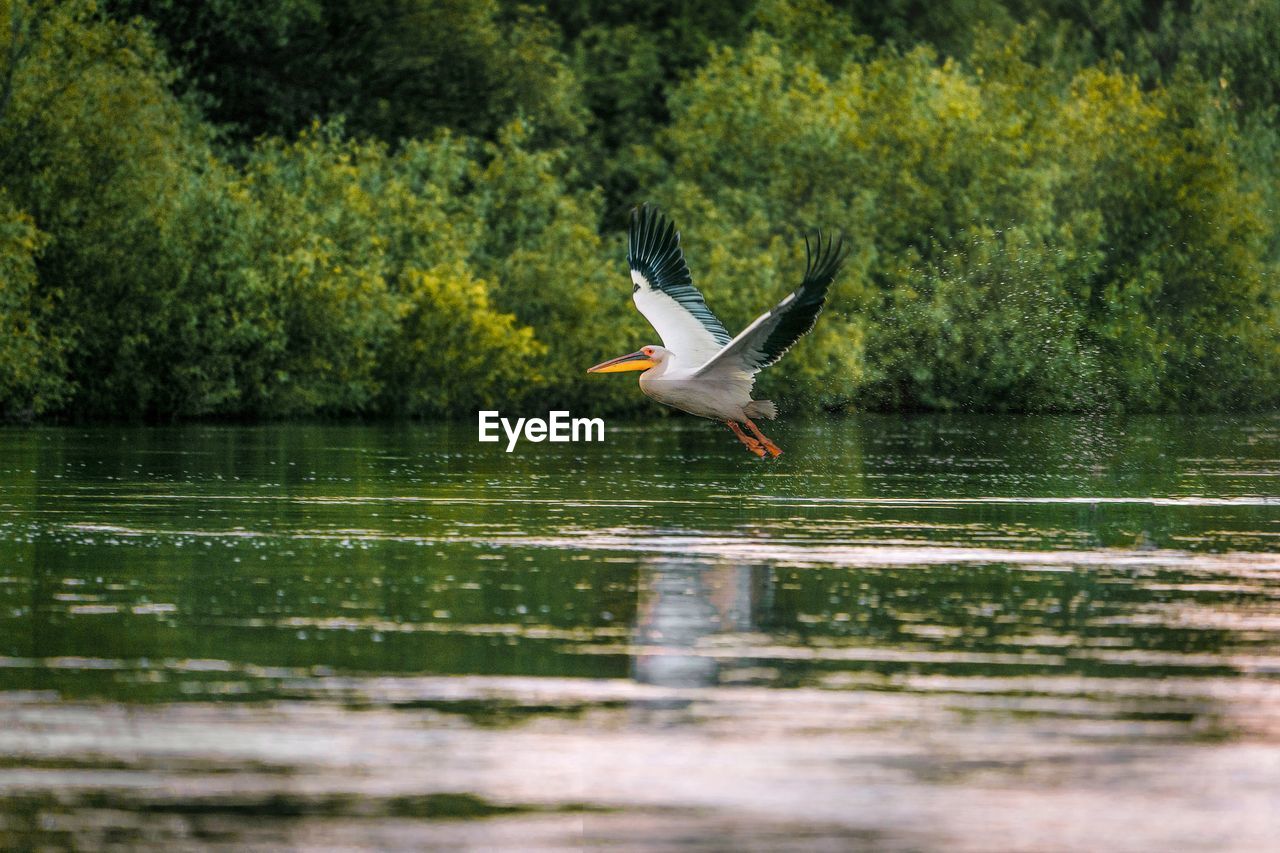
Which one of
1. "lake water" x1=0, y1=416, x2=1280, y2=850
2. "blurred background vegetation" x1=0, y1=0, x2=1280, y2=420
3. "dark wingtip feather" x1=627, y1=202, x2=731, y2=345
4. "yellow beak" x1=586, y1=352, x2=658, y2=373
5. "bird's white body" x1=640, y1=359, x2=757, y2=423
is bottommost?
"lake water" x1=0, y1=416, x2=1280, y2=850

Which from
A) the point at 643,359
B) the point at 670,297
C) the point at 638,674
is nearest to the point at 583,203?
the point at 670,297

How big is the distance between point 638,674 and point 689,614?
81.2 inches

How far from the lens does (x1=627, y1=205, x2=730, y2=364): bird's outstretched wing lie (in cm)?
2334

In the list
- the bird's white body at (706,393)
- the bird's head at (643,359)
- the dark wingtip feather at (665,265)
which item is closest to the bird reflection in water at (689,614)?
the bird's white body at (706,393)

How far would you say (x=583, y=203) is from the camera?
184 feet

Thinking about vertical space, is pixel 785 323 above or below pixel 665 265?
below

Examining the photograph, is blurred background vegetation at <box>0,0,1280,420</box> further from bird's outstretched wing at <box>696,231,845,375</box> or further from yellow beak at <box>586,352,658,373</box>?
bird's outstretched wing at <box>696,231,845,375</box>

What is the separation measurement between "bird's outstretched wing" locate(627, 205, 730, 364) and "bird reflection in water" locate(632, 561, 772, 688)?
8.80 meters

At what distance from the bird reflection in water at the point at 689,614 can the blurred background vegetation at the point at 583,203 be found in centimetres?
2943

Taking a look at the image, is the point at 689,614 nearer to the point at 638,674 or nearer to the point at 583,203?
the point at 638,674

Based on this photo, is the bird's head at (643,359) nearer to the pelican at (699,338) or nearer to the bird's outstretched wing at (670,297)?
the pelican at (699,338)

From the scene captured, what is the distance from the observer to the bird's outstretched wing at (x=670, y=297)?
23344mm

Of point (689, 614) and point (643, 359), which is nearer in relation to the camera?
point (689, 614)

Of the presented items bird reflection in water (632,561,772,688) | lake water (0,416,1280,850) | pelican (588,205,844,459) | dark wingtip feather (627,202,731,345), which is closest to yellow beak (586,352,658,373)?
pelican (588,205,844,459)
